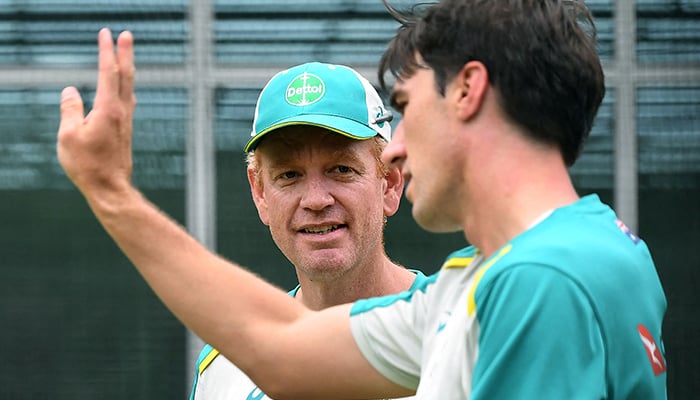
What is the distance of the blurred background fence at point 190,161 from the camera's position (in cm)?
462

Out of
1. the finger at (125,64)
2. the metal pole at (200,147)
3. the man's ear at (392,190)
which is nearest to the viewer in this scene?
the finger at (125,64)

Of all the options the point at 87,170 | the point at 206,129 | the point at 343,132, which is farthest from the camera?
the point at 206,129

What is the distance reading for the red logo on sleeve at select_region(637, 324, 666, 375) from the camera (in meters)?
1.41

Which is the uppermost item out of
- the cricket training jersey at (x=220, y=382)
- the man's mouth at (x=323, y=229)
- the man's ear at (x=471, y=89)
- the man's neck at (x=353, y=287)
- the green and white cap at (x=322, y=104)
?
the green and white cap at (x=322, y=104)

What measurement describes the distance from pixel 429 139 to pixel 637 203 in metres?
3.28

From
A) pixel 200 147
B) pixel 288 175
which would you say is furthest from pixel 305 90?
pixel 200 147

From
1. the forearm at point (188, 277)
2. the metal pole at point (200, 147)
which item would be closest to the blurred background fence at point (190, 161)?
the metal pole at point (200, 147)

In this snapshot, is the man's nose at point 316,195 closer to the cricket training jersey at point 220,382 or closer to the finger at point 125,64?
the cricket training jersey at point 220,382

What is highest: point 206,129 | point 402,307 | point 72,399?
point 206,129

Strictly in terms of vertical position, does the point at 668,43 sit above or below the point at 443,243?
above

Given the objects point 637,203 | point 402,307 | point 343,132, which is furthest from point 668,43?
point 402,307

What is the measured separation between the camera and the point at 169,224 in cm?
163

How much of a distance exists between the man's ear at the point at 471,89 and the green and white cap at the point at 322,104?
839 millimetres

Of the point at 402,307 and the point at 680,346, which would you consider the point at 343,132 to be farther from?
the point at 680,346
